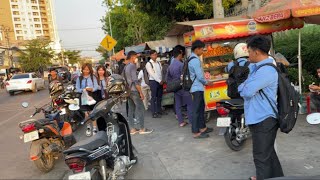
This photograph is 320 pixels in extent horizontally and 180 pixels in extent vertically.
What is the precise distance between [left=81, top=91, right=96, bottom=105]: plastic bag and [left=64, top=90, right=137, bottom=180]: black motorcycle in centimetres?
203

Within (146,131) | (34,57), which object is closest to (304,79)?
(146,131)

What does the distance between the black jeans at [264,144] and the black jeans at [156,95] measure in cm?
541

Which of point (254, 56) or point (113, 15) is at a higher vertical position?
point (113, 15)

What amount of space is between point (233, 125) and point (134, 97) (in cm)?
235

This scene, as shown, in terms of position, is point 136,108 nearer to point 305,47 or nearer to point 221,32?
point 221,32

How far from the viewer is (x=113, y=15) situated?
3569 cm

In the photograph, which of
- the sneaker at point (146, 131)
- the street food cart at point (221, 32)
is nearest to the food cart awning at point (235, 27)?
the street food cart at point (221, 32)

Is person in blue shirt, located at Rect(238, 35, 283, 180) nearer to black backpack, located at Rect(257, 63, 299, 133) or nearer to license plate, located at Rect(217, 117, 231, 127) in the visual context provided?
black backpack, located at Rect(257, 63, 299, 133)

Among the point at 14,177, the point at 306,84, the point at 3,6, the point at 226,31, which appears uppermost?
the point at 3,6

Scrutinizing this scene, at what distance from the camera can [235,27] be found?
7523 millimetres

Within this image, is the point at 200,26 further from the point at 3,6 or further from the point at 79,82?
the point at 3,6

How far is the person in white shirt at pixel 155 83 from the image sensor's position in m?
8.74

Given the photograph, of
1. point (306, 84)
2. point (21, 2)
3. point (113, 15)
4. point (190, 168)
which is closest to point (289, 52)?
point (306, 84)

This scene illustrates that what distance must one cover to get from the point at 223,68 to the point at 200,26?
1.59m
